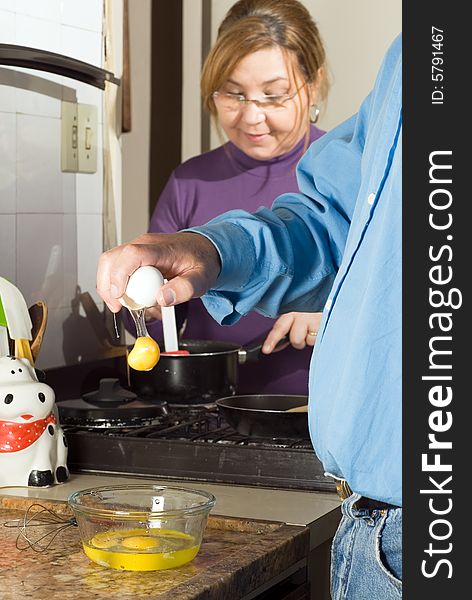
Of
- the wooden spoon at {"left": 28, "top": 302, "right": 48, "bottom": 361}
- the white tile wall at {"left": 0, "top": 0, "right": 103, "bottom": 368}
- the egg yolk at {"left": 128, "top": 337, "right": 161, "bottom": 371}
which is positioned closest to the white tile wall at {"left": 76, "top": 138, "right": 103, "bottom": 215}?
the white tile wall at {"left": 0, "top": 0, "right": 103, "bottom": 368}

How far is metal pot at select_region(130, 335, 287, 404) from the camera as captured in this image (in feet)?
6.15

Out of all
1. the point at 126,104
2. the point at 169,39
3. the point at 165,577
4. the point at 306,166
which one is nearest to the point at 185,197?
the point at 126,104

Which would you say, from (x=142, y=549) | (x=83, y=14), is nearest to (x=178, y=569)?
(x=142, y=549)

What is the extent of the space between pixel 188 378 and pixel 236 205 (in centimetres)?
68

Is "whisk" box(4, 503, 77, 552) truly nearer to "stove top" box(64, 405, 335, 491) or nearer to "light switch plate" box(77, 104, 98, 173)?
"stove top" box(64, 405, 335, 491)

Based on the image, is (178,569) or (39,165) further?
(39,165)

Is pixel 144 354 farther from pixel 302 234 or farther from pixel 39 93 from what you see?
pixel 39 93

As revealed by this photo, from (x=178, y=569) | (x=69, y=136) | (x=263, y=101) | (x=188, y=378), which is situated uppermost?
(x=263, y=101)

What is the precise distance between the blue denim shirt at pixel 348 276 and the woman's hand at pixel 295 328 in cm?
84

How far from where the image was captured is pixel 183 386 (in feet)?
6.17

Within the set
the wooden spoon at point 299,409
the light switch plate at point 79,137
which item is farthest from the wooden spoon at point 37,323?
the light switch plate at point 79,137

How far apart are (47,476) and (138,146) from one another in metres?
1.53

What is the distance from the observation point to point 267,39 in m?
2.33

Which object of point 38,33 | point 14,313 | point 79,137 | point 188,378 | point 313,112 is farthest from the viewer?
point 313,112
